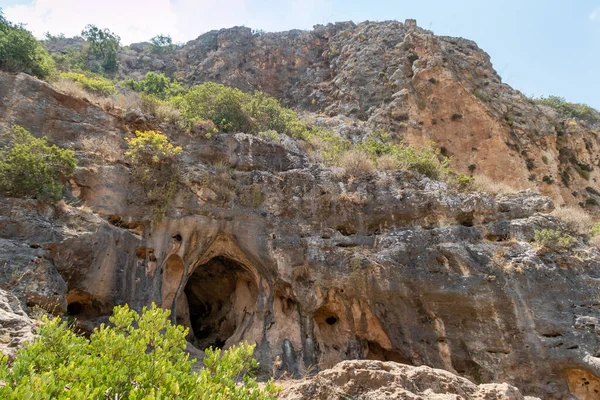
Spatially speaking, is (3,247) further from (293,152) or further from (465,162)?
(465,162)

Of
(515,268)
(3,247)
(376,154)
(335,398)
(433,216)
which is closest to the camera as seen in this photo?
(335,398)

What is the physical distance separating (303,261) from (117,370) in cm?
791

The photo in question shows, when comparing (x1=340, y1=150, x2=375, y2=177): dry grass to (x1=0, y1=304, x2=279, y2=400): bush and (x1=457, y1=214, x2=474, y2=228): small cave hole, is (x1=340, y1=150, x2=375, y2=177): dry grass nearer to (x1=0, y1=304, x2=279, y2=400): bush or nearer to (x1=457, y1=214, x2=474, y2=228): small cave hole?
(x1=457, y1=214, x2=474, y2=228): small cave hole

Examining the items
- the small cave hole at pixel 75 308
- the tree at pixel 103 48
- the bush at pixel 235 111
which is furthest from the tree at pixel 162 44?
the small cave hole at pixel 75 308

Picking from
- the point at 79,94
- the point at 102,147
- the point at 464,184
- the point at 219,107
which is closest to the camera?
the point at 102,147

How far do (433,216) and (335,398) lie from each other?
812 cm

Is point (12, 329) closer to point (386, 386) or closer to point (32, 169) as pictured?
point (32, 169)

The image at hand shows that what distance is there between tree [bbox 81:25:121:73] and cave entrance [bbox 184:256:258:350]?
2142 centimetres

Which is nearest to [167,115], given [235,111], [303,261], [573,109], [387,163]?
[235,111]

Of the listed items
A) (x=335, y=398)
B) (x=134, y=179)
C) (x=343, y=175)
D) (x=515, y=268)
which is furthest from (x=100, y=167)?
(x=515, y=268)

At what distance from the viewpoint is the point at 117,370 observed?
410 cm

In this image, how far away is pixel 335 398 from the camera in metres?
5.74

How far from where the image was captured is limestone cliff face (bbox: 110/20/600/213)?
22047 mm

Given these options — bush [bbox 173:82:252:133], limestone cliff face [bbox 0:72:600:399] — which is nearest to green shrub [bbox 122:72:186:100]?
bush [bbox 173:82:252:133]
